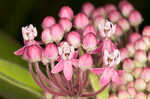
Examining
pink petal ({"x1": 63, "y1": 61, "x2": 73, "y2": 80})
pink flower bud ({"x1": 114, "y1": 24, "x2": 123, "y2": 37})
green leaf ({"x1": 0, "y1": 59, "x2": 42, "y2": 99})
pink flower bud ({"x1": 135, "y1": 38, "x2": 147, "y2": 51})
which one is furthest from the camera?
pink flower bud ({"x1": 114, "y1": 24, "x2": 123, "y2": 37})

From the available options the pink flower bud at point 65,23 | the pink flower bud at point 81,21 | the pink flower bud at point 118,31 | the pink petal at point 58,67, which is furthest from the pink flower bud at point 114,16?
the pink petal at point 58,67

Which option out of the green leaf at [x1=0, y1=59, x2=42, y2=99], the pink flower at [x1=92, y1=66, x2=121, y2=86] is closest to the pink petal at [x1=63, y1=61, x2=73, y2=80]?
the pink flower at [x1=92, y1=66, x2=121, y2=86]

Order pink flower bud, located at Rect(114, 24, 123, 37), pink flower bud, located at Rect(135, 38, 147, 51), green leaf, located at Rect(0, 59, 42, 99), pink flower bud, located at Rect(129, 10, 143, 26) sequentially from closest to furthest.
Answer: green leaf, located at Rect(0, 59, 42, 99) < pink flower bud, located at Rect(135, 38, 147, 51) < pink flower bud, located at Rect(114, 24, 123, 37) < pink flower bud, located at Rect(129, 10, 143, 26)

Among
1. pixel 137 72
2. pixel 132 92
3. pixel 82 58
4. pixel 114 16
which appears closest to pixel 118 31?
pixel 114 16

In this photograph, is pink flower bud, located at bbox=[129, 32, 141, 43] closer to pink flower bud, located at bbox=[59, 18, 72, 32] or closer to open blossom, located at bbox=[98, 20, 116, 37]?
open blossom, located at bbox=[98, 20, 116, 37]

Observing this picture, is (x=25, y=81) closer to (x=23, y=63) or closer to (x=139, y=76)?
(x=23, y=63)

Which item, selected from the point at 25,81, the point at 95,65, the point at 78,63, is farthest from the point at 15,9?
the point at 78,63

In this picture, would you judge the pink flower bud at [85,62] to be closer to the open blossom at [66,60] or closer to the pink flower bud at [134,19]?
the open blossom at [66,60]
